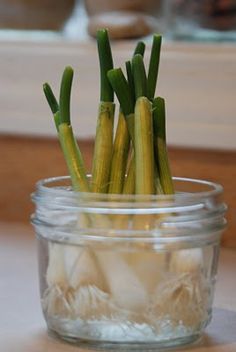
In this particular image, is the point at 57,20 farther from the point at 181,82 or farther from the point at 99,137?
the point at 99,137

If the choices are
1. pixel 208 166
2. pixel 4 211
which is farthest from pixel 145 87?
pixel 4 211

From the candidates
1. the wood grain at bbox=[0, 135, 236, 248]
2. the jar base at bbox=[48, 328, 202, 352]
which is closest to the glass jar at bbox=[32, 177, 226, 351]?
the jar base at bbox=[48, 328, 202, 352]

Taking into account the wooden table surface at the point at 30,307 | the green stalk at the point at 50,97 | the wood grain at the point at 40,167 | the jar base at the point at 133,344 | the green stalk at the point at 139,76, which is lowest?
the wooden table surface at the point at 30,307

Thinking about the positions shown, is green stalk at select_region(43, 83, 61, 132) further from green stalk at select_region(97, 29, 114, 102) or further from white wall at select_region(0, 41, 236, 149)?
white wall at select_region(0, 41, 236, 149)

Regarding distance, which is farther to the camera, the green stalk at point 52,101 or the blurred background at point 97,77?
the blurred background at point 97,77

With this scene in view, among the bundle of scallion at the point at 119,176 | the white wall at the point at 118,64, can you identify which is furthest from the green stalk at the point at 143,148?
the white wall at the point at 118,64

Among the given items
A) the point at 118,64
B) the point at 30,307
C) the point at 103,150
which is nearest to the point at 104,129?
the point at 103,150

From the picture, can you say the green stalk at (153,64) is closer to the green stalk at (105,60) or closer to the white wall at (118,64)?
the green stalk at (105,60)
